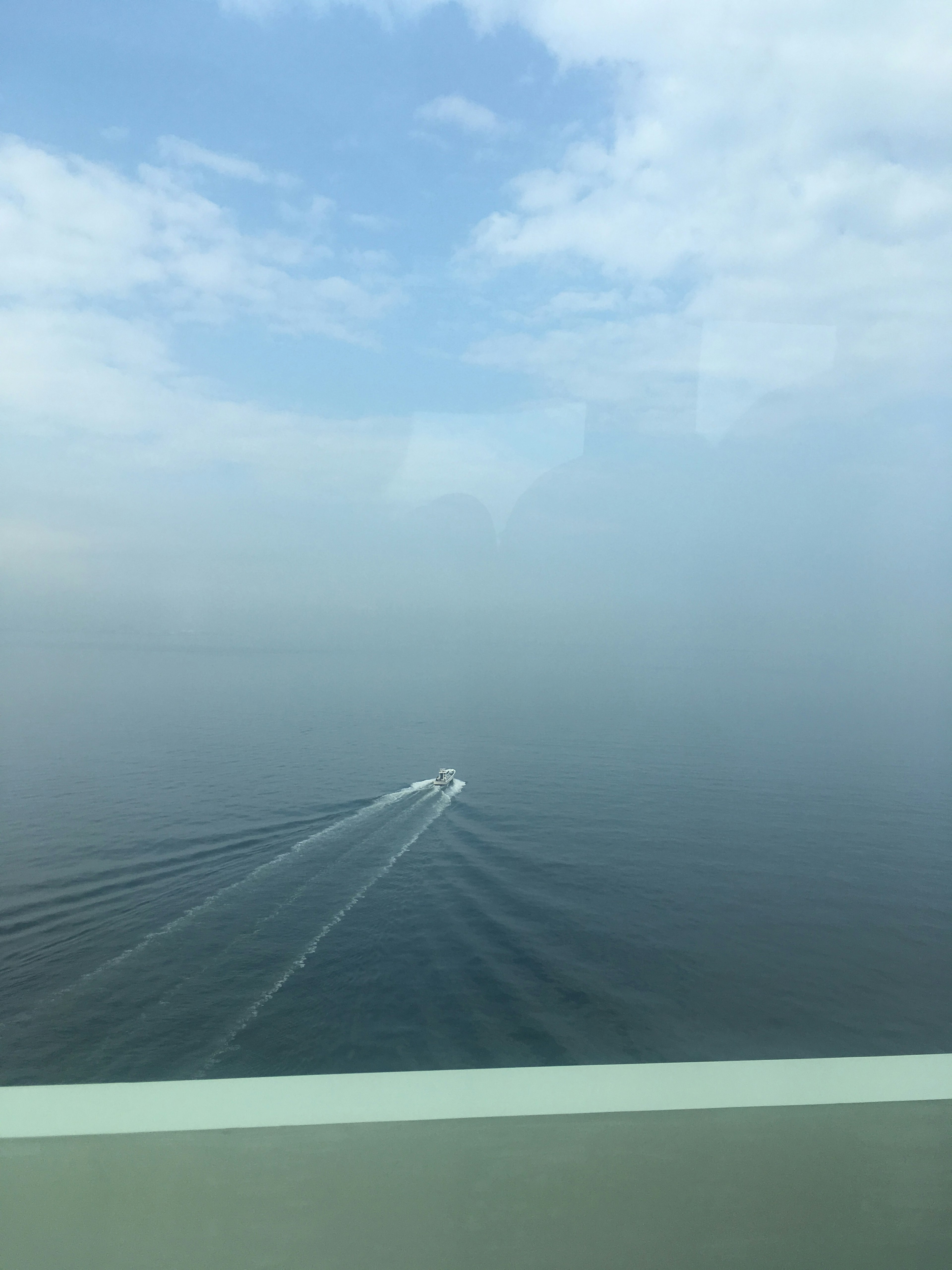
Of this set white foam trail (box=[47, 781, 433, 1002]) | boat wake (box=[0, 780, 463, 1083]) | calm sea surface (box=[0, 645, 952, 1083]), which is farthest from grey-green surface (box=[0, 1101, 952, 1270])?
white foam trail (box=[47, 781, 433, 1002])

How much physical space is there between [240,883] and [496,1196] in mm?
10520

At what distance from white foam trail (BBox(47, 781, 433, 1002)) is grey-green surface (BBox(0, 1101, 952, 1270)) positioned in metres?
8.53

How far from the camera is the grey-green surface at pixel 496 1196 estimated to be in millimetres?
898

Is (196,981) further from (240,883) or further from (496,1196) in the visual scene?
(496,1196)

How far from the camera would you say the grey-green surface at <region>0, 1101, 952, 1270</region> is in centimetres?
90

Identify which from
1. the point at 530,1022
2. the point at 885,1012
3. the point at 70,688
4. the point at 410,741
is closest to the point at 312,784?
the point at 410,741

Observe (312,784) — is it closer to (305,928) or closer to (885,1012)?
(305,928)

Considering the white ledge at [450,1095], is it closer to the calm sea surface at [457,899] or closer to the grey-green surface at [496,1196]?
the grey-green surface at [496,1196]

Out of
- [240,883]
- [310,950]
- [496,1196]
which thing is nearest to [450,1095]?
[496,1196]

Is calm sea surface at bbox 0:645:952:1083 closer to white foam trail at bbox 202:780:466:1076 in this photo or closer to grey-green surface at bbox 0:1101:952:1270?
white foam trail at bbox 202:780:466:1076

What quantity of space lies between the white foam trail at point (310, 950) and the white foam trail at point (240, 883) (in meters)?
1.15

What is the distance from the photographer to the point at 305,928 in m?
9.25

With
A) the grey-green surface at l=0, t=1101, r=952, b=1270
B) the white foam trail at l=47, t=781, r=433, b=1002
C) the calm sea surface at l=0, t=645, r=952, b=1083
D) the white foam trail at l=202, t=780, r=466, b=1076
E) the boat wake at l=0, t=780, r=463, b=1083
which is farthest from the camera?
the white foam trail at l=47, t=781, r=433, b=1002

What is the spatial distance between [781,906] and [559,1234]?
12.2 meters
